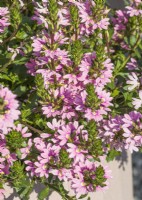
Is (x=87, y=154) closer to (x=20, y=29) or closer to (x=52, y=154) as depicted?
(x=52, y=154)

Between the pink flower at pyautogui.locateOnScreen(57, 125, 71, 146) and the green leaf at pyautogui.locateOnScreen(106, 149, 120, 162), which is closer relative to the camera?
the pink flower at pyautogui.locateOnScreen(57, 125, 71, 146)

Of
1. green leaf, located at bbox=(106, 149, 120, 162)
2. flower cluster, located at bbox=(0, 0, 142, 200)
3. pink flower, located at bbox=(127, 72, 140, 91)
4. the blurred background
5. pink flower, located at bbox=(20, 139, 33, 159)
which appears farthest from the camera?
the blurred background

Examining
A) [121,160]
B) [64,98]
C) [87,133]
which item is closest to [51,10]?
[64,98]

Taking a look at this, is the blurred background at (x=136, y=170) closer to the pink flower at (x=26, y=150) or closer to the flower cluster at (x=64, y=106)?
the flower cluster at (x=64, y=106)

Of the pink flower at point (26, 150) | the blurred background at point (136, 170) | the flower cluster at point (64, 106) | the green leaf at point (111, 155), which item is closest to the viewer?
the flower cluster at point (64, 106)

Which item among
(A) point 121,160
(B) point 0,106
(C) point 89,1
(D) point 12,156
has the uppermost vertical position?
(C) point 89,1

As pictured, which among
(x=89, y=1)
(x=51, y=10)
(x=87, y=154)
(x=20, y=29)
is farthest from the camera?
(x=20, y=29)

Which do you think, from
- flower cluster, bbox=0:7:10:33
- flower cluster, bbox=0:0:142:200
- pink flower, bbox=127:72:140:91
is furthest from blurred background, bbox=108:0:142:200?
flower cluster, bbox=0:7:10:33

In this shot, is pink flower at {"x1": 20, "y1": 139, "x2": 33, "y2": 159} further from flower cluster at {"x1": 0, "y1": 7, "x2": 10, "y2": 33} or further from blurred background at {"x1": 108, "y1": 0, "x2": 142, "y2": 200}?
blurred background at {"x1": 108, "y1": 0, "x2": 142, "y2": 200}

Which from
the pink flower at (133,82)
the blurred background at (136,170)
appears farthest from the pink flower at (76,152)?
the blurred background at (136,170)

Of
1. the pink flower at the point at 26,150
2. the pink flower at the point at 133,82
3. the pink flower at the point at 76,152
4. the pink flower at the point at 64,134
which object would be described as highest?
the pink flower at the point at 133,82

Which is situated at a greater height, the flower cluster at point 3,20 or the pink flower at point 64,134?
the flower cluster at point 3,20
